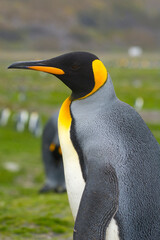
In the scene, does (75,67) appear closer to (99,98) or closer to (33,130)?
(99,98)

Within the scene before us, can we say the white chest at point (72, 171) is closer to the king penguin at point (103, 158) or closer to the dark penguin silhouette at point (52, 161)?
the king penguin at point (103, 158)

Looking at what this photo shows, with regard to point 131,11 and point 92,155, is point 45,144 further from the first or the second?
point 131,11

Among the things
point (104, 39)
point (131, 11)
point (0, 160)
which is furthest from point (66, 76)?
point (131, 11)

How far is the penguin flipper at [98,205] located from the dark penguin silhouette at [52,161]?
6000 millimetres

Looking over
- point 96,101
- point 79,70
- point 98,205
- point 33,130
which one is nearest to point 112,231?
point 98,205

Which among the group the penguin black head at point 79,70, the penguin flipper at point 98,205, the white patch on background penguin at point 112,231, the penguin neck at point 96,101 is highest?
the penguin black head at point 79,70

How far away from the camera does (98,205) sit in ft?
8.11

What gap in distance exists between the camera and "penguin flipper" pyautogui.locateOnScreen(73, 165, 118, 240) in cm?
247

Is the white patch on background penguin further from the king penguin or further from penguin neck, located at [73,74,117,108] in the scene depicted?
penguin neck, located at [73,74,117,108]

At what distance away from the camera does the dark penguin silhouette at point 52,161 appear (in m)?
8.57

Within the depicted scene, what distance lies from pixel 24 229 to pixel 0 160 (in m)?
7.37

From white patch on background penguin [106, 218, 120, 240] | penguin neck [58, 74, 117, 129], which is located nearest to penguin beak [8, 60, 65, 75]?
penguin neck [58, 74, 117, 129]

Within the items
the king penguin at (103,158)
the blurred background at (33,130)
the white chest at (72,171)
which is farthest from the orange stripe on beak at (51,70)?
the blurred background at (33,130)

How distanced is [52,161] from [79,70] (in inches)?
242
